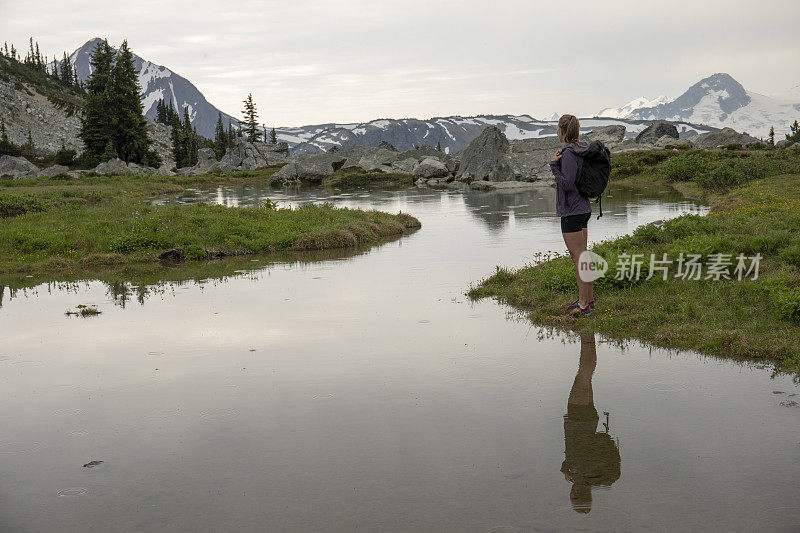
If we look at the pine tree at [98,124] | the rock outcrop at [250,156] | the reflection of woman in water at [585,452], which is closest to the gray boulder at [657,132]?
the rock outcrop at [250,156]

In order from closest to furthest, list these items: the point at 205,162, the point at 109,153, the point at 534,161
A: the point at 534,161 < the point at 109,153 < the point at 205,162

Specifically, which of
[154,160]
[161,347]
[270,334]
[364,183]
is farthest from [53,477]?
[154,160]

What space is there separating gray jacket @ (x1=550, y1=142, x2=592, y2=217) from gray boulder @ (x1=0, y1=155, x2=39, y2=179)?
76327mm

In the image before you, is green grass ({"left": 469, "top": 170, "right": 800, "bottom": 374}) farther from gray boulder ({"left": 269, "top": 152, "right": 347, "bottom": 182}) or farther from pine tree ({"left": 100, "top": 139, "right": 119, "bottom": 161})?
pine tree ({"left": 100, "top": 139, "right": 119, "bottom": 161})

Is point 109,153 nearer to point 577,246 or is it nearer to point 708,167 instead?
point 708,167

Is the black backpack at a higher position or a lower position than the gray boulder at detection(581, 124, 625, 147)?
lower

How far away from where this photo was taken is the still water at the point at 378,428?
4613 millimetres

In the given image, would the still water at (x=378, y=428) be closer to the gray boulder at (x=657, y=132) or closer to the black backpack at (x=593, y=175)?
the black backpack at (x=593, y=175)

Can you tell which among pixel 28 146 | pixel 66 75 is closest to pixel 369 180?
pixel 28 146

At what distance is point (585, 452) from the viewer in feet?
18.1

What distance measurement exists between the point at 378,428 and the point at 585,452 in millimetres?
1974

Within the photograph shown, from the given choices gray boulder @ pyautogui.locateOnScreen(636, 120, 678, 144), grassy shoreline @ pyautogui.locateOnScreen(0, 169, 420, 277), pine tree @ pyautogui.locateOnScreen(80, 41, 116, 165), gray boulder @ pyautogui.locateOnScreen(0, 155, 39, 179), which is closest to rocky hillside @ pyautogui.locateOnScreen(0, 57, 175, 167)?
pine tree @ pyautogui.locateOnScreen(80, 41, 116, 165)

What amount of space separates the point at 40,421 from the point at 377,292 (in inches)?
306

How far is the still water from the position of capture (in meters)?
4.61
